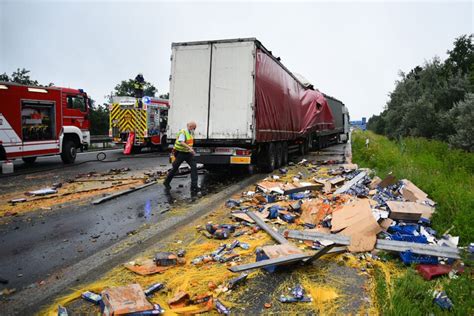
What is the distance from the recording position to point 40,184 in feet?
30.8

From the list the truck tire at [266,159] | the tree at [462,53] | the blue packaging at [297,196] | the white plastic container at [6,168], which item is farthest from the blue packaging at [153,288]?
the tree at [462,53]

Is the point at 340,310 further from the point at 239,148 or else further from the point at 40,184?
the point at 40,184

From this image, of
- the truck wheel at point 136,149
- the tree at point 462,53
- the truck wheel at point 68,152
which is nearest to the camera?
the truck wheel at point 68,152

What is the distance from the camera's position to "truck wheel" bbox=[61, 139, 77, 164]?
45.5 feet

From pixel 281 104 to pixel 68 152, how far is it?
332 inches

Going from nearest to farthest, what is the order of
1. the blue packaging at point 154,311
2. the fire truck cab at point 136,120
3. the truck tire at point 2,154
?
the blue packaging at point 154,311 → the truck tire at point 2,154 → the fire truck cab at point 136,120

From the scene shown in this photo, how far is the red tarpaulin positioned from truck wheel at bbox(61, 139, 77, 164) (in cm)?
817

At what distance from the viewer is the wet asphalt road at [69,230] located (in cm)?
416

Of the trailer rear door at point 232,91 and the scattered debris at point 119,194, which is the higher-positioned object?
the trailer rear door at point 232,91

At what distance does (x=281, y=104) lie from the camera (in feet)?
39.7

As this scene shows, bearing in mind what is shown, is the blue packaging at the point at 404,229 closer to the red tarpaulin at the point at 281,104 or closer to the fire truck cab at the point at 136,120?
the red tarpaulin at the point at 281,104

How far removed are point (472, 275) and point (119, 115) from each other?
18.4m

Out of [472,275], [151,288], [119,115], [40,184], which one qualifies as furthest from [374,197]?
[119,115]

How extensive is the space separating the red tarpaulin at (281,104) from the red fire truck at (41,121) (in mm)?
8137
